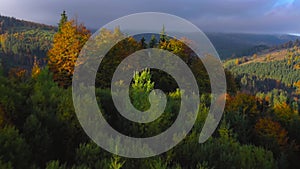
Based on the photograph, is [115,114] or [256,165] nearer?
[256,165]

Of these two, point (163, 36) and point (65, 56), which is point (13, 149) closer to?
point (65, 56)

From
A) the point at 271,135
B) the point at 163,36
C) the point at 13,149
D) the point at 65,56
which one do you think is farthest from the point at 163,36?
the point at 13,149

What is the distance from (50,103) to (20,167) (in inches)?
249

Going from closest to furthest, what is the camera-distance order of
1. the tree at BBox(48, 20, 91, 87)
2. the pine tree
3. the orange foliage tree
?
1. the orange foliage tree
2. the tree at BBox(48, 20, 91, 87)
3. the pine tree

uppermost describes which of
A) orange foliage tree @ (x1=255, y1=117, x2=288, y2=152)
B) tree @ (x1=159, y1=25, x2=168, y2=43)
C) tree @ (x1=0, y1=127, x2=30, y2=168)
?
tree @ (x1=159, y1=25, x2=168, y2=43)

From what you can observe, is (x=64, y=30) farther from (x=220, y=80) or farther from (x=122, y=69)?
(x=220, y=80)

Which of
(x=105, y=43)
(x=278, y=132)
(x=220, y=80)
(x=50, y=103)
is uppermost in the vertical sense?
(x=105, y=43)

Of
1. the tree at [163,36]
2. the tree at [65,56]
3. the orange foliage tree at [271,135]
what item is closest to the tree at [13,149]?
the orange foliage tree at [271,135]

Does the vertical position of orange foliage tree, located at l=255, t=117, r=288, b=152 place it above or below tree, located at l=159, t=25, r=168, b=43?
below

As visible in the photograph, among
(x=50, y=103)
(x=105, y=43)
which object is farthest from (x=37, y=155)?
(x=105, y=43)

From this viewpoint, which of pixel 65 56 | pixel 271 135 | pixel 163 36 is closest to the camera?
pixel 271 135

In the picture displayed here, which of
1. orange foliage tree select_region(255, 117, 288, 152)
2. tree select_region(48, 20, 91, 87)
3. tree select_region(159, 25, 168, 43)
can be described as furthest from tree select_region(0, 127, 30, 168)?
tree select_region(159, 25, 168, 43)

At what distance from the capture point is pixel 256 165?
12.7m

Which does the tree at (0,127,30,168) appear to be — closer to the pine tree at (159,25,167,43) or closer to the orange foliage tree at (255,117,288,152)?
the orange foliage tree at (255,117,288,152)
